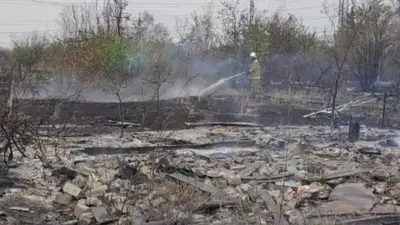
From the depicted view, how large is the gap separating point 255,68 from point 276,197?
14031 mm

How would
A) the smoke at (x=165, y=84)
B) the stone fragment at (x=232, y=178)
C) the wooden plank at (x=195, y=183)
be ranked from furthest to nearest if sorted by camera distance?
the smoke at (x=165, y=84) < the stone fragment at (x=232, y=178) < the wooden plank at (x=195, y=183)

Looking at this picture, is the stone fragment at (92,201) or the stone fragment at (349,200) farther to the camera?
the stone fragment at (92,201)

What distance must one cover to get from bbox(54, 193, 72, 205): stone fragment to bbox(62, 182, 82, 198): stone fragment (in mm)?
70

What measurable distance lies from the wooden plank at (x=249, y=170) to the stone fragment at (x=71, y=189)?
100 inches

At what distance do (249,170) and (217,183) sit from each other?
98 centimetres

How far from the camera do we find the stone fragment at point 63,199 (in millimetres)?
6877

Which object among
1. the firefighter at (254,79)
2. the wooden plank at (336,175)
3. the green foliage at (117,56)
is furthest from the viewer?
the green foliage at (117,56)

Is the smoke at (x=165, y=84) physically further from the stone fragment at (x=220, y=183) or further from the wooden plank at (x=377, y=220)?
the wooden plank at (x=377, y=220)

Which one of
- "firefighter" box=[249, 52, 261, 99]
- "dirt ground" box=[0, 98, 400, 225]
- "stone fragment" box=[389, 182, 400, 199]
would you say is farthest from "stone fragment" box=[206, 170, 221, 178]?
"firefighter" box=[249, 52, 261, 99]

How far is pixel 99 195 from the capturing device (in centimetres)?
687

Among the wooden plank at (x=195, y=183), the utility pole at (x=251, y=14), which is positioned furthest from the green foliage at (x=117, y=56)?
the wooden plank at (x=195, y=183)

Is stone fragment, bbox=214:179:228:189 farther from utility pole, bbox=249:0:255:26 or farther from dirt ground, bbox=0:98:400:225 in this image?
utility pole, bbox=249:0:255:26

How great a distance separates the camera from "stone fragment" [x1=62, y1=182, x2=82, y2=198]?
23.1ft

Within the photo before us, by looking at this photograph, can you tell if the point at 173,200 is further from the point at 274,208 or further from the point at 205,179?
the point at 205,179
